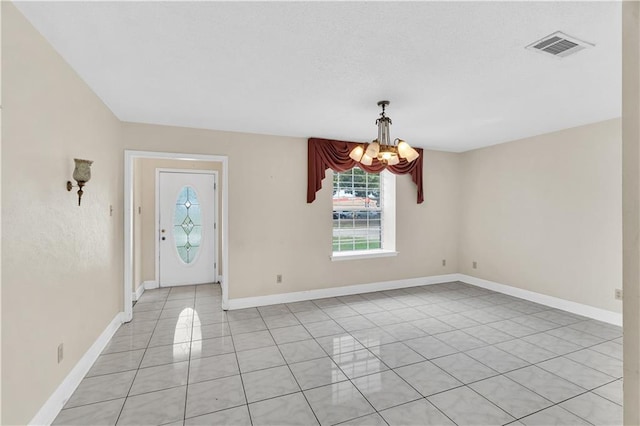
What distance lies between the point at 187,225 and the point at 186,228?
56 millimetres

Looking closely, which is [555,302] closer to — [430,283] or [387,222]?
[430,283]

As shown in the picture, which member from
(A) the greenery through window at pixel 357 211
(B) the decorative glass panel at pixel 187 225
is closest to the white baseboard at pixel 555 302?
(A) the greenery through window at pixel 357 211

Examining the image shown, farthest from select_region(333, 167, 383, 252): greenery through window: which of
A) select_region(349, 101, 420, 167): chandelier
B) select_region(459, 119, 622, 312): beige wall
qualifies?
select_region(349, 101, 420, 167): chandelier

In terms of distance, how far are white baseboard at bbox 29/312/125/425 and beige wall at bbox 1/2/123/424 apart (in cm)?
6

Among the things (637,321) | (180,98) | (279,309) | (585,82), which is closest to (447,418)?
(637,321)

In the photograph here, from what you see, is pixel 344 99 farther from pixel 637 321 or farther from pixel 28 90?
pixel 637 321

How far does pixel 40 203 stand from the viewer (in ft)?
6.35

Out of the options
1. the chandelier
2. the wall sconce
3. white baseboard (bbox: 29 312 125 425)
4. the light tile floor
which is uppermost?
the chandelier

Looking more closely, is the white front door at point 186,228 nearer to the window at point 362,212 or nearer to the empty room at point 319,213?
the empty room at point 319,213

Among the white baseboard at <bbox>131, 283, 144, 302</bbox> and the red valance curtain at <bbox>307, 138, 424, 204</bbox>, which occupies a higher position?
the red valance curtain at <bbox>307, 138, 424, 204</bbox>

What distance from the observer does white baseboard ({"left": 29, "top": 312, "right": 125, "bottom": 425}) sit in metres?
1.94

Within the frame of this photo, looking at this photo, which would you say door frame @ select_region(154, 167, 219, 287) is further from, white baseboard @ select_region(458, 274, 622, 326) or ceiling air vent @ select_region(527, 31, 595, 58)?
ceiling air vent @ select_region(527, 31, 595, 58)

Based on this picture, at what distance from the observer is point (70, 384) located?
231 centimetres

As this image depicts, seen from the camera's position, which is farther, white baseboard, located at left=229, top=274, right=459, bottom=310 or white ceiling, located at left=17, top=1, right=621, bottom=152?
white baseboard, located at left=229, top=274, right=459, bottom=310
